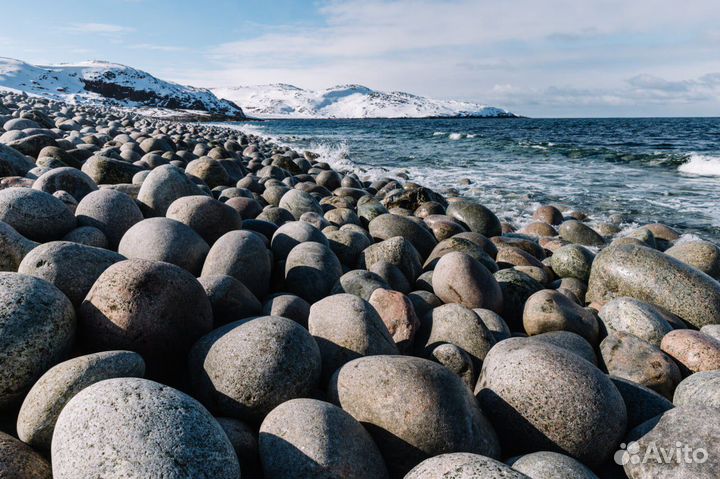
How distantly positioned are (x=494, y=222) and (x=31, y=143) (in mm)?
7930

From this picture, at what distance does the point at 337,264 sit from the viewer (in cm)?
457

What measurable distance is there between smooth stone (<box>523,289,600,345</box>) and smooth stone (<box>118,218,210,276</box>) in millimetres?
2908

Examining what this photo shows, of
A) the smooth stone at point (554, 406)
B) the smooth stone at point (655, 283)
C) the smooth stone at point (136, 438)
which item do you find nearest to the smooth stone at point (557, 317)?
the smooth stone at point (655, 283)

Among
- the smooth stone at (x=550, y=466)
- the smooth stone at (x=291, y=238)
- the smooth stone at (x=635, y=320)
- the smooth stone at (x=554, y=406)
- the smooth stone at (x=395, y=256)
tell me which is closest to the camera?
the smooth stone at (x=550, y=466)

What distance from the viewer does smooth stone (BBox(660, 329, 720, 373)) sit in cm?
363

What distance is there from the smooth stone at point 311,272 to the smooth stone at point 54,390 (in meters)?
2.14

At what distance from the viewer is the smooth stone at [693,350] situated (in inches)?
143

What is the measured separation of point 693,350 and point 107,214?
16.3 ft

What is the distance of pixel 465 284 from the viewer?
433 cm

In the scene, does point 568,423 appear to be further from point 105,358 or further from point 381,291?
point 105,358

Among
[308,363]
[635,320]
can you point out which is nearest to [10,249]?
[308,363]

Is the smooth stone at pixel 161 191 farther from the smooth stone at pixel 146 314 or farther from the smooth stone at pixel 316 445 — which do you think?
the smooth stone at pixel 316 445

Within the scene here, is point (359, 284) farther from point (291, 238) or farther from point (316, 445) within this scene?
point (316, 445)

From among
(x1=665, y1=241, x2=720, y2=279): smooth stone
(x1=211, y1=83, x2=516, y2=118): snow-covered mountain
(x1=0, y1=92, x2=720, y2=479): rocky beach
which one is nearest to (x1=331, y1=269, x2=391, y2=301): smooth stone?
(x1=0, y1=92, x2=720, y2=479): rocky beach
